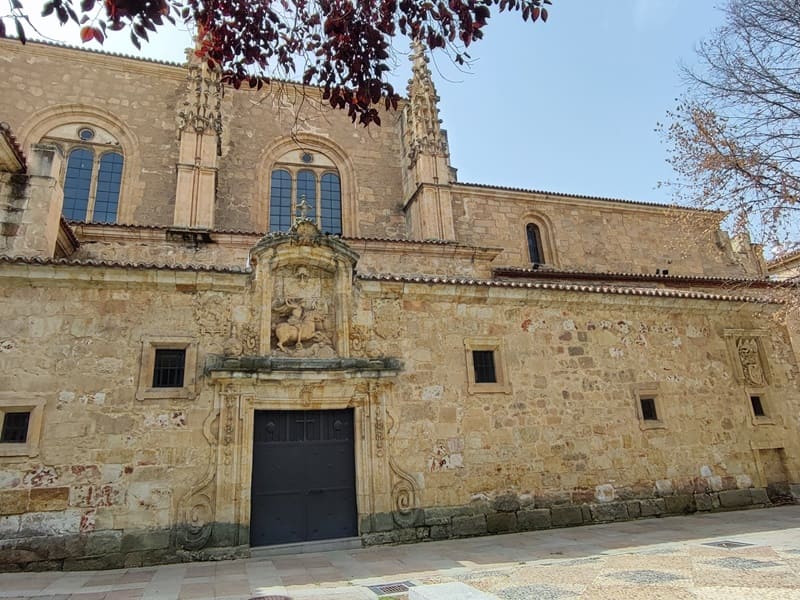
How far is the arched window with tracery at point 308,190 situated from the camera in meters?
14.7

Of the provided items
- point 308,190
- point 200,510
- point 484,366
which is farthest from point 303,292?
point 308,190

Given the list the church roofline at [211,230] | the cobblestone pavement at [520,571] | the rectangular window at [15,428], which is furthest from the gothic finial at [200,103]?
the cobblestone pavement at [520,571]

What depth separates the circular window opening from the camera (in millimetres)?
13688

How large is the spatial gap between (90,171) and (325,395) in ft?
35.5

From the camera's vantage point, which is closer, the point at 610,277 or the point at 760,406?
the point at 760,406

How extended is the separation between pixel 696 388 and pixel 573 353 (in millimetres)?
2734

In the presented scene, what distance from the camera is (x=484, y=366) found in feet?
27.6

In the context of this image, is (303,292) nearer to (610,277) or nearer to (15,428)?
(15,428)

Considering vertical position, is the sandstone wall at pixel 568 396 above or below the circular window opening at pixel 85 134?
below

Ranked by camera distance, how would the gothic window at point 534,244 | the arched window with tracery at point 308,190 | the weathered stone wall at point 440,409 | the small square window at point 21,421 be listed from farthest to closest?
the gothic window at point 534,244 → the arched window with tracery at point 308,190 → the weathered stone wall at point 440,409 → the small square window at point 21,421

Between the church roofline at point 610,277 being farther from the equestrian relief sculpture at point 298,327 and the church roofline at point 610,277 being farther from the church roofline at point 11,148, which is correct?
the church roofline at point 11,148

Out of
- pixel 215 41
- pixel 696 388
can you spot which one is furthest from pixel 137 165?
pixel 696 388

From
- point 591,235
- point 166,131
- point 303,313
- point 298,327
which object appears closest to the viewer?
point 298,327

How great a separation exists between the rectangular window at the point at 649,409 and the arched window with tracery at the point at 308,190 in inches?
374
